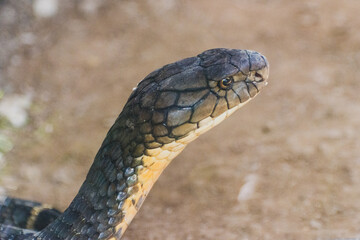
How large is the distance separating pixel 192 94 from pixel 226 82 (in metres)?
0.25

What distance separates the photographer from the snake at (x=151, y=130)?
377 centimetres

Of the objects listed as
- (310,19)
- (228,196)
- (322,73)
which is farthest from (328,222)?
(310,19)

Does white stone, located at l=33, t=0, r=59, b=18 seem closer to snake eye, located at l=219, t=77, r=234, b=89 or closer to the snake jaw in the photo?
the snake jaw

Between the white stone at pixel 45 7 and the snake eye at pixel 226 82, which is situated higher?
the white stone at pixel 45 7

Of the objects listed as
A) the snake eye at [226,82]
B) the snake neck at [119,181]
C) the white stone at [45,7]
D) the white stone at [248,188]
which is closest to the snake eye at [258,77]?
the snake eye at [226,82]

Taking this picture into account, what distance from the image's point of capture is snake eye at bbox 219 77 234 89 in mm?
3831

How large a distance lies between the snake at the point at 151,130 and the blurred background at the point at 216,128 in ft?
3.29

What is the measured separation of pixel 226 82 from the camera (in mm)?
3848

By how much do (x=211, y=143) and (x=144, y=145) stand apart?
2.80 metres

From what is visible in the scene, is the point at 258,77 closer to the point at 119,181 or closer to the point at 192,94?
A: the point at 192,94

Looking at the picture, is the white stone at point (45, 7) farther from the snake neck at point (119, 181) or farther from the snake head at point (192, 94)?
the snake neck at point (119, 181)

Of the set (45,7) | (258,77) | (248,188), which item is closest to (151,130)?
(258,77)

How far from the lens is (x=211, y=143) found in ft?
21.3

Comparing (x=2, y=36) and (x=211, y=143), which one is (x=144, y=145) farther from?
(x=2, y=36)
